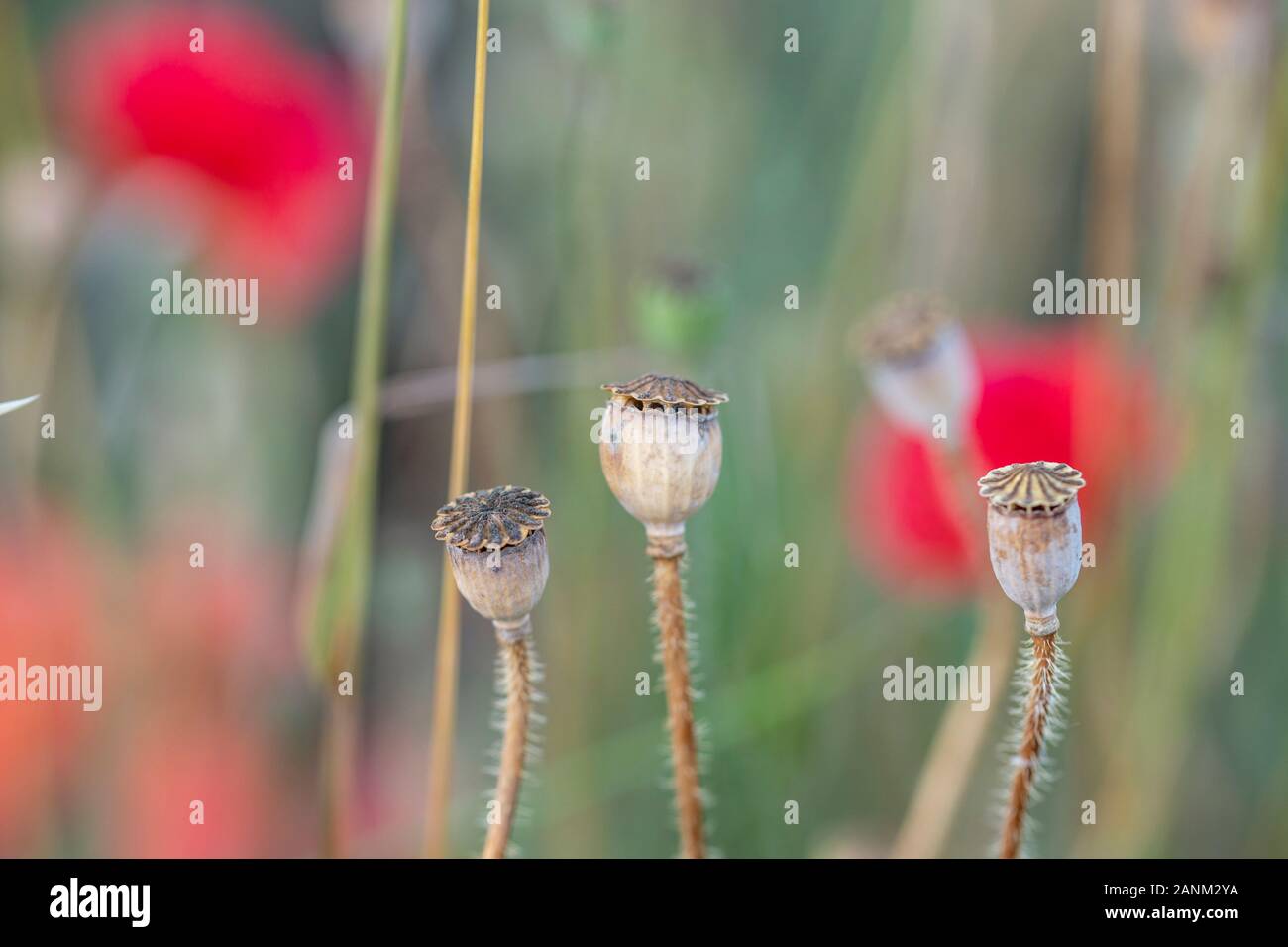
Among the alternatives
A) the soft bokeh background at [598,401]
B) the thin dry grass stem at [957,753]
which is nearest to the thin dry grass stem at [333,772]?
the soft bokeh background at [598,401]

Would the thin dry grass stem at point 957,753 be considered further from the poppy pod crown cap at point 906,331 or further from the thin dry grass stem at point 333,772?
the thin dry grass stem at point 333,772

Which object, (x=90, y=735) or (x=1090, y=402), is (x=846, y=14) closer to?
(x=1090, y=402)

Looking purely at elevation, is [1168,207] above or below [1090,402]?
above

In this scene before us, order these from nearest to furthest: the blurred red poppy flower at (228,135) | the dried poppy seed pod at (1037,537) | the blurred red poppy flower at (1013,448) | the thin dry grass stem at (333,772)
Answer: the dried poppy seed pod at (1037,537) < the thin dry grass stem at (333,772) < the blurred red poppy flower at (1013,448) < the blurred red poppy flower at (228,135)

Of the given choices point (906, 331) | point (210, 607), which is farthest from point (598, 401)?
point (906, 331)

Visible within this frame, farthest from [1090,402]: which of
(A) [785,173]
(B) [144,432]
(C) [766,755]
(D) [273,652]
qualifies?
(B) [144,432]
